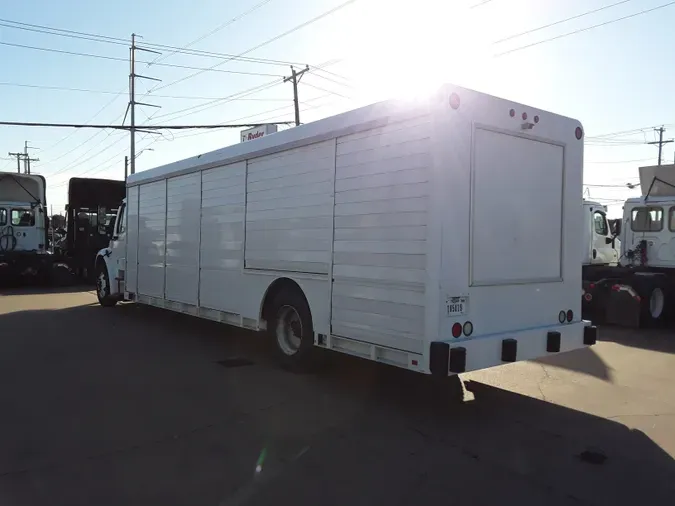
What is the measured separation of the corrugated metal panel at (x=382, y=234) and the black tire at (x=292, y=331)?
26.7 inches

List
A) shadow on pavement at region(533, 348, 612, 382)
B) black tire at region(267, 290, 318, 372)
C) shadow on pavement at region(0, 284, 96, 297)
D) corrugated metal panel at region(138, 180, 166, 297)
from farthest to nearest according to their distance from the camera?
1. shadow on pavement at region(0, 284, 96, 297)
2. corrugated metal panel at region(138, 180, 166, 297)
3. shadow on pavement at region(533, 348, 612, 382)
4. black tire at region(267, 290, 318, 372)

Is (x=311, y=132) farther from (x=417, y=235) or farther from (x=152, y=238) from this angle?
(x=152, y=238)

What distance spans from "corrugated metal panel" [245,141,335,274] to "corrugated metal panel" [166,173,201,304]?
1.78 m

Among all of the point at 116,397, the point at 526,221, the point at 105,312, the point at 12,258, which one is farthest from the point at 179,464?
the point at 12,258

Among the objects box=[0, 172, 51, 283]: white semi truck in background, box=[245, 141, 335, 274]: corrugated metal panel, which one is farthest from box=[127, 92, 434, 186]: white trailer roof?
box=[0, 172, 51, 283]: white semi truck in background

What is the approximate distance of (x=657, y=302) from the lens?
12375 millimetres

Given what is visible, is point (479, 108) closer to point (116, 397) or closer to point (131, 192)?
point (116, 397)

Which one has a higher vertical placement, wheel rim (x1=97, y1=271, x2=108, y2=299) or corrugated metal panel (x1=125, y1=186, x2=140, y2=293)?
corrugated metal panel (x1=125, y1=186, x2=140, y2=293)

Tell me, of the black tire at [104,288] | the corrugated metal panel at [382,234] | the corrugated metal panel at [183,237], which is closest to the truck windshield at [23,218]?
the black tire at [104,288]

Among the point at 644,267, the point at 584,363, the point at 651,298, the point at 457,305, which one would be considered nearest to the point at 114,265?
the point at 457,305

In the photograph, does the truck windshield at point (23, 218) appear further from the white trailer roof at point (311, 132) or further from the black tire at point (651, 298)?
the black tire at point (651, 298)

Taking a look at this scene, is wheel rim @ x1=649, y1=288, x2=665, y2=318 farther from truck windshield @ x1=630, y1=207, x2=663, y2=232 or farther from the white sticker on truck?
the white sticker on truck

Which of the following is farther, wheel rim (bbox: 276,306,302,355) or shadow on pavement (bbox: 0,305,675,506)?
wheel rim (bbox: 276,306,302,355)

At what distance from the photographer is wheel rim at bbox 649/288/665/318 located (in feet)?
40.2
